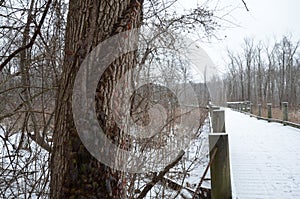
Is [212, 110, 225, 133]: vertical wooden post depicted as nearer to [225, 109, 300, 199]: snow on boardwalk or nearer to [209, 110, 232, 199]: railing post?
→ [225, 109, 300, 199]: snow on boardwalk

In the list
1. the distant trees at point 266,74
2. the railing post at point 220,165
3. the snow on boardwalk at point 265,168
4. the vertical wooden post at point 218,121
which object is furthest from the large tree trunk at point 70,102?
the distant trees at point 266,74

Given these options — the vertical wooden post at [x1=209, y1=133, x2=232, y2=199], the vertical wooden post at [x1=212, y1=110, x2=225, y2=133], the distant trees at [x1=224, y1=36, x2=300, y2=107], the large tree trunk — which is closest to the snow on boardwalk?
the vertical wooden post at [x1=212, y1=110, x2=225, y2=133]

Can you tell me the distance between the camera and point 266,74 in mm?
42531

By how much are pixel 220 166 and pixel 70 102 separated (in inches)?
52.3

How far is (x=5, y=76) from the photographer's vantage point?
260cm

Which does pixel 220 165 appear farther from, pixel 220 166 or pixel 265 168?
pixel 265 168

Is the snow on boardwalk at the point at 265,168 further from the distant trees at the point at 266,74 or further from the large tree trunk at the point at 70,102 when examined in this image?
the distant trees at the point at 266,74

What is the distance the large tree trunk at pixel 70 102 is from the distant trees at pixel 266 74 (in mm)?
33879

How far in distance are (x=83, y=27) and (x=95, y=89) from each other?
0.23m

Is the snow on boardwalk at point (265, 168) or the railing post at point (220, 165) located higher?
the railing post at point (220, 165)

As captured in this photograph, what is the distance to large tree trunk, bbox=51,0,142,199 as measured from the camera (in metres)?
0.98

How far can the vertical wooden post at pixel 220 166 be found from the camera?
1989 mm

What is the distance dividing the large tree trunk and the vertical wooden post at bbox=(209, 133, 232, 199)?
1081 mm

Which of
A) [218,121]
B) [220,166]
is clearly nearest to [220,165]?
[220,166]
